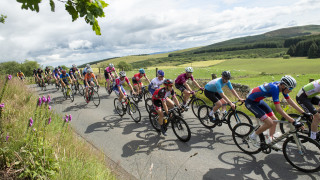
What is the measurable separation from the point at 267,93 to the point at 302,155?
5.62 ft

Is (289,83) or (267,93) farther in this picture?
(267,93)

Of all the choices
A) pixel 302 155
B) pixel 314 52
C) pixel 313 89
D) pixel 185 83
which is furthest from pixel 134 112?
pixel 314 52

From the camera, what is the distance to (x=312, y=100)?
5719 millimetres

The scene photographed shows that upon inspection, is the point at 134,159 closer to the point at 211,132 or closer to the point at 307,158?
the point at 211,132

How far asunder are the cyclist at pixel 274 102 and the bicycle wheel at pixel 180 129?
1.94m

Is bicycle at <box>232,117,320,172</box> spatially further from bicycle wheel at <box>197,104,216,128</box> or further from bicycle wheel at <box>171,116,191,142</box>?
bicycle wheel at <box>197,104,216,128</box>

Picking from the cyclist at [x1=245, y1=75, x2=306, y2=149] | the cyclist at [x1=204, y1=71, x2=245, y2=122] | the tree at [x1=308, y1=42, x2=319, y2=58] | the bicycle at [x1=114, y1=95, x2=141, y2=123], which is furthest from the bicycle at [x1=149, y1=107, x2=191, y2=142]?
the tree at [x1=308, y1=42, x2=319, y2=58]

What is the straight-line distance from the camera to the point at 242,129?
5.61 m

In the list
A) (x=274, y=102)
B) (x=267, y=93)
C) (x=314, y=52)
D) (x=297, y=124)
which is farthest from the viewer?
(x=314, y=52)

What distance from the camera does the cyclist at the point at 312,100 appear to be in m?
5.12

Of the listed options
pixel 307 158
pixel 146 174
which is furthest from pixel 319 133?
pixel 146 174

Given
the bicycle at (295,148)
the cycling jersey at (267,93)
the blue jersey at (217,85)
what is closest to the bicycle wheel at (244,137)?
the bicycle at (295,148)

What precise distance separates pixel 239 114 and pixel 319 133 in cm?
216

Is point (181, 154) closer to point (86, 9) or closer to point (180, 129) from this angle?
point (180, 129)
